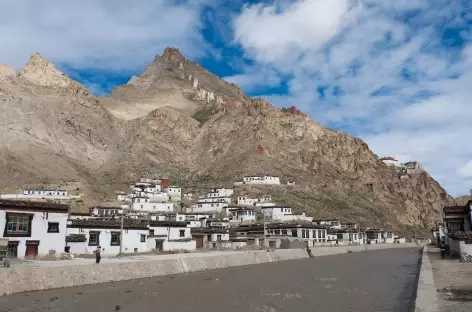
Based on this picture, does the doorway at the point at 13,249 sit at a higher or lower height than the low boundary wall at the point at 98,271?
higher

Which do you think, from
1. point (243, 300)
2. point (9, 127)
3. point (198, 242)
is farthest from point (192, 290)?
point (9, 127)

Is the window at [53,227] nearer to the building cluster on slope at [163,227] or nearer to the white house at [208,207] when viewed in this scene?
the building cluster on slope at [163,227]

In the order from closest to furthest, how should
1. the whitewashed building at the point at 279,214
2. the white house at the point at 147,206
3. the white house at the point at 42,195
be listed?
the whitewashed building at the point at 279,214 → the white house at the point at 42,195 → the white house at the point at 147,206

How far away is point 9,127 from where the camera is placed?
636 feet

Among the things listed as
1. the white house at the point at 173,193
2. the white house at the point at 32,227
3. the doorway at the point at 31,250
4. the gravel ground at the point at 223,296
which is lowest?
the gravel ground at the point at 223,296

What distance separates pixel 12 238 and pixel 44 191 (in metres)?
103

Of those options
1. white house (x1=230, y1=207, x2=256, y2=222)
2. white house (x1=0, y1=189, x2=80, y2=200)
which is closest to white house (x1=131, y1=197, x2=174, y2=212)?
white house (x1=230, y1=207, x2=256, y2=222)

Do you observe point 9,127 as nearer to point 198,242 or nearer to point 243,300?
point 198,242

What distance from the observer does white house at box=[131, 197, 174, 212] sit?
135m

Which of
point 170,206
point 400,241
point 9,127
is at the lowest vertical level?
point 400,241

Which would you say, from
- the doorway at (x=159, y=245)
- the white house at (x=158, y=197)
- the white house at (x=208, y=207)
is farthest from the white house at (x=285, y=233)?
the white house at (x=158, y=197)

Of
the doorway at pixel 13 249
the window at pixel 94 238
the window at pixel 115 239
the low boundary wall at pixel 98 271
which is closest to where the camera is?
the low boundary wall at pixel 98 271

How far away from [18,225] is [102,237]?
16705 mm

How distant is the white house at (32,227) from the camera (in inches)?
1756
